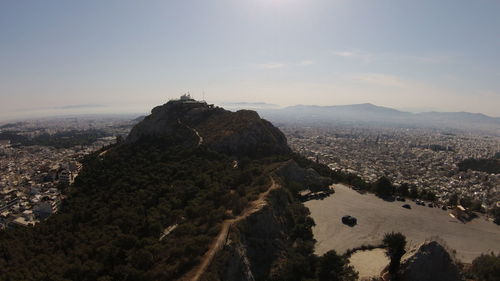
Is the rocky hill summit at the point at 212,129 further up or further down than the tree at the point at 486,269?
further up

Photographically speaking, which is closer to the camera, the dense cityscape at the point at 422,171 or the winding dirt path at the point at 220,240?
the winding dirt path at the point at 220,240

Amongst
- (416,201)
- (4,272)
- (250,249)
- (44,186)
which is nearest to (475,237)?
(416,201)

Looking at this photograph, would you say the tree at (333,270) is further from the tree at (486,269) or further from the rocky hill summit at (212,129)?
the rocky hill summit at (212,129)

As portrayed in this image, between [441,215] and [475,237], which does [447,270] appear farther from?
[441,215]

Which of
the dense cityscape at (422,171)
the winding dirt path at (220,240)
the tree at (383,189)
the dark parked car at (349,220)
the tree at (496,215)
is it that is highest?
the winding dirt path at (220,240)

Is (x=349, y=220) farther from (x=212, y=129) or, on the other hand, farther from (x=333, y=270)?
(x=212, y=129)

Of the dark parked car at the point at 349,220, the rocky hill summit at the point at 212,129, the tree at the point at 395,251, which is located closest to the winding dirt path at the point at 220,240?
the dark parked car at the point at 349,220
